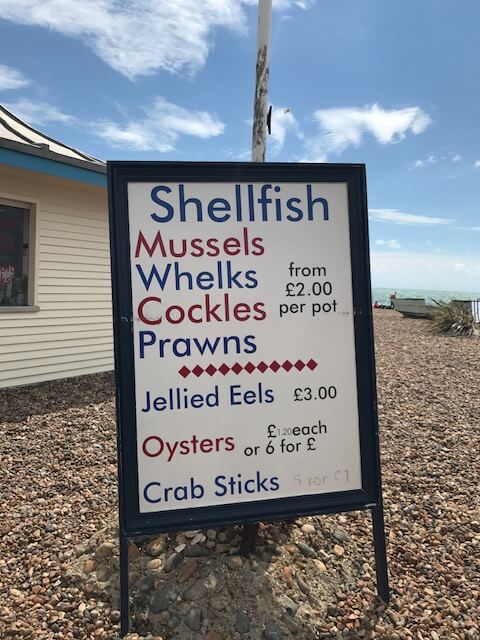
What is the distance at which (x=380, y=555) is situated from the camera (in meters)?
2.46

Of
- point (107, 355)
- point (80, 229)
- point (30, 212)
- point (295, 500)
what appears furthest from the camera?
point (107, 355)

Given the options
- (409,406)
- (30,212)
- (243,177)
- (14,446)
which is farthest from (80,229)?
(243,177)

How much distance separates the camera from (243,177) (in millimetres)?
2367

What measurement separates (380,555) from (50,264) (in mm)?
6429

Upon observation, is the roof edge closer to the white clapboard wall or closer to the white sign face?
the white clapboard wall

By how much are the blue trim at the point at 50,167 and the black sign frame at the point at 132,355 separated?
4.61 metres

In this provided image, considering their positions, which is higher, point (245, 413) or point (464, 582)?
point (245, 413)

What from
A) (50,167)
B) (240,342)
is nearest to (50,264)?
(50,167)

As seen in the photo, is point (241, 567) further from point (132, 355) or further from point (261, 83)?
point (261, 83)

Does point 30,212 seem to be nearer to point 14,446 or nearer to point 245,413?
point 14,446

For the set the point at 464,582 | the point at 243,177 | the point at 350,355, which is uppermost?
the point at 243,177

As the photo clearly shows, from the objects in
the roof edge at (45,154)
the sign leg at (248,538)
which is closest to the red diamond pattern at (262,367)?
the sign leg at (248,538)

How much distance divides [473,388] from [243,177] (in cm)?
613

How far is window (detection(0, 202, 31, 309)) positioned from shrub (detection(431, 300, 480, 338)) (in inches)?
454
